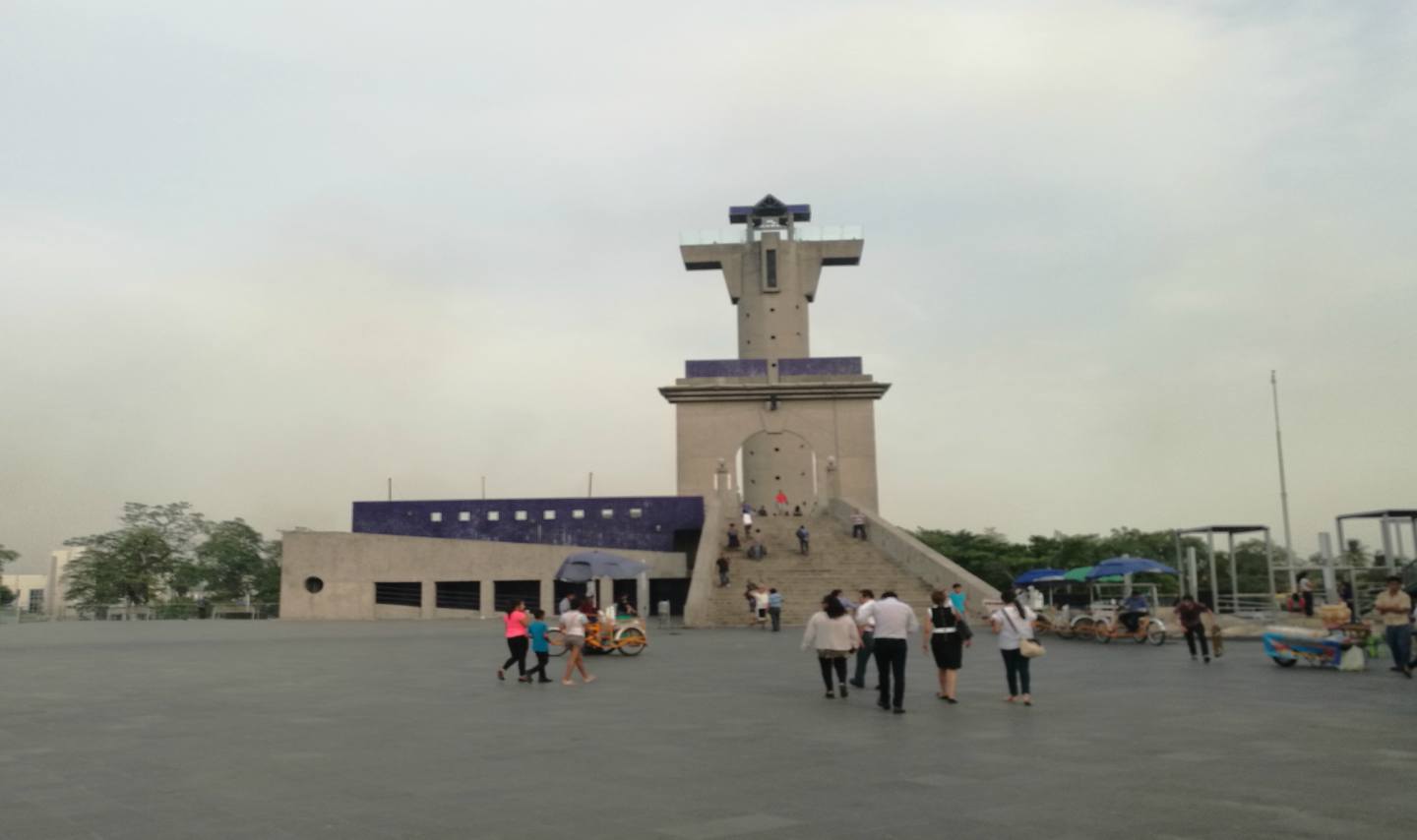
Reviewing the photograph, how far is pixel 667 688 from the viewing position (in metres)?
14.1

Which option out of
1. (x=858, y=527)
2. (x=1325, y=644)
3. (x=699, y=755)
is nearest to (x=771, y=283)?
(x=858, y=527)

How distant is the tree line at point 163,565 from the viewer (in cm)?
5569

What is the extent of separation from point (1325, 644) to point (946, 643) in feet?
26.1

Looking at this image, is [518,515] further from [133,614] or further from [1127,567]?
[1127,567]

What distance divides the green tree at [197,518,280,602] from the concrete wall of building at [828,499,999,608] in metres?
38.8

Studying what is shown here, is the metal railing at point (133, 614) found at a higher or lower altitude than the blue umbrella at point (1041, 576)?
lower

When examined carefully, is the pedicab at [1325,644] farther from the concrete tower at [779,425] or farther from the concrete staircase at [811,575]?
the concrete tower at [779,425]

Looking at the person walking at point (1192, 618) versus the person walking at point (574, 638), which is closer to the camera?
the person walking at point (574, 638)

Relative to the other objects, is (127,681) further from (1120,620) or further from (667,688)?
(1120,620)

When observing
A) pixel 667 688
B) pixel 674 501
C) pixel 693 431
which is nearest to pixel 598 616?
pixel 667 688

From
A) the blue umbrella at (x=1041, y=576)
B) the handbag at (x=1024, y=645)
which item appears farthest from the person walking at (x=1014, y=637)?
the blue umbrella at (x=1041, y=576)

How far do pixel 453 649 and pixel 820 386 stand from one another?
101 ft

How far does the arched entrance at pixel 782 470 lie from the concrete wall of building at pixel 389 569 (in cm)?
1511

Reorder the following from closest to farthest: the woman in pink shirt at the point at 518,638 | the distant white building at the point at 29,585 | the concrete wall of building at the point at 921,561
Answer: the woman in pink shirt at the point at 518,638, the concrete wall of building at the point at 921,561, the distant white building at the point at 29,585
